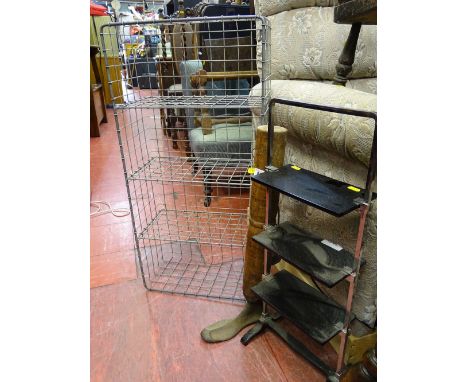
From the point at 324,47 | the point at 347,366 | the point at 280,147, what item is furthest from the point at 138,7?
the point at 347,366

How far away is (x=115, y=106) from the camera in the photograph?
104cm

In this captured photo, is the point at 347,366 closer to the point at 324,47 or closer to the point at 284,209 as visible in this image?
the point at 284,209

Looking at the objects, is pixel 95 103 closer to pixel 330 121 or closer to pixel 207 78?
pixel 207 78

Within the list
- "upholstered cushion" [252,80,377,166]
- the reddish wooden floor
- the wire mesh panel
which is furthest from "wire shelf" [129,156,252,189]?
the reddish wooden floor

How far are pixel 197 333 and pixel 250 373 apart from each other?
245 millimetres

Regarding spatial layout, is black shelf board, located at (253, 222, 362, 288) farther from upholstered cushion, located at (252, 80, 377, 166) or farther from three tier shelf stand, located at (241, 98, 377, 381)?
upholstered cushion, located at (252, 80, 377, 166)

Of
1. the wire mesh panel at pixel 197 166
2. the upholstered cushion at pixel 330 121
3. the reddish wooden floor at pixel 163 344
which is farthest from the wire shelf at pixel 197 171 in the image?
the reddish wooden floor at pixel 163 344

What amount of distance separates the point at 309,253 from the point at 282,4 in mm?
1138

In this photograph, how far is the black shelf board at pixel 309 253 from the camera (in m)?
0.80

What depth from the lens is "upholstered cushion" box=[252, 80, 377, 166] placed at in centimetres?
79

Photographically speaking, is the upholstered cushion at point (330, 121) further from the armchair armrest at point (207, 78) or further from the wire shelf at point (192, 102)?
the armchair armrest at point (207, 78)

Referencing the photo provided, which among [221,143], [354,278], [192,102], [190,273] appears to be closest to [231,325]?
[190,273]

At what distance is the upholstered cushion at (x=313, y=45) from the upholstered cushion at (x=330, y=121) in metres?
0.32

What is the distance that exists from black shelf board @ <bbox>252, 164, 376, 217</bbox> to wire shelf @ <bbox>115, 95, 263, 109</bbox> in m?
0.31
